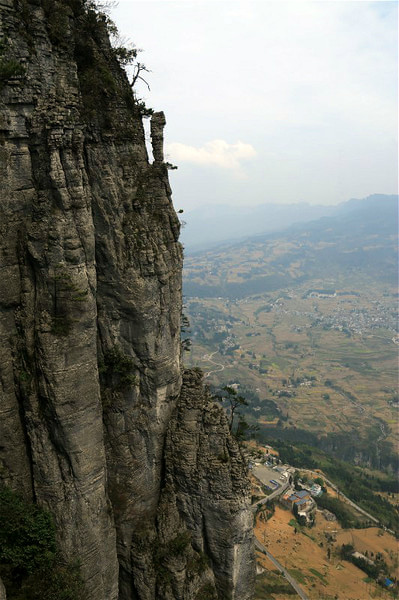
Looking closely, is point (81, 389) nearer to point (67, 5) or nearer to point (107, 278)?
point (107, 278)

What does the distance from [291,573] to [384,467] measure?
8604cm

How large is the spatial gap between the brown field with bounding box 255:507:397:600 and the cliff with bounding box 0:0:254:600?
37.6 meters

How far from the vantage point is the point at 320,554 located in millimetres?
64375

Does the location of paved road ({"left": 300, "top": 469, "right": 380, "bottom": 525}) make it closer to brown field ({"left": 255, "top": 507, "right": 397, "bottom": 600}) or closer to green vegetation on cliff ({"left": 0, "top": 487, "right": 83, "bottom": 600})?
brown field ({"left": 255, "top": 507, "right": 397, "bottom": 600})

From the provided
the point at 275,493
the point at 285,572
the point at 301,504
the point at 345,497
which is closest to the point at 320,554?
the point at 301,504

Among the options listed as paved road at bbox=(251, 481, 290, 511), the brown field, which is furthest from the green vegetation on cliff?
paved road at bbox=(251, 481, 290, 511)

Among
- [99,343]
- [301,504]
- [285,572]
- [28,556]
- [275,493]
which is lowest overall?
[301,504]

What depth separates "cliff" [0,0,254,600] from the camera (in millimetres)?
18016

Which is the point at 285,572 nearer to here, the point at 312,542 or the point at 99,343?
the point at 312,542

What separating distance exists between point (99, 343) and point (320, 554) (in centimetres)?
6148

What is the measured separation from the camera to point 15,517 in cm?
1858

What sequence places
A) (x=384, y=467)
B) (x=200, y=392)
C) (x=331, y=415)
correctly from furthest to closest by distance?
(x=331, y=415)
(x=384, y=467)
(x=200, y=392)

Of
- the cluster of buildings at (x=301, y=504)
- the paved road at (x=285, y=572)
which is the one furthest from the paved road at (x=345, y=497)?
the paved road at (x=285, y=572)

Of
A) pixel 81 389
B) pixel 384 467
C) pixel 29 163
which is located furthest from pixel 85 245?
pixel 384 467
